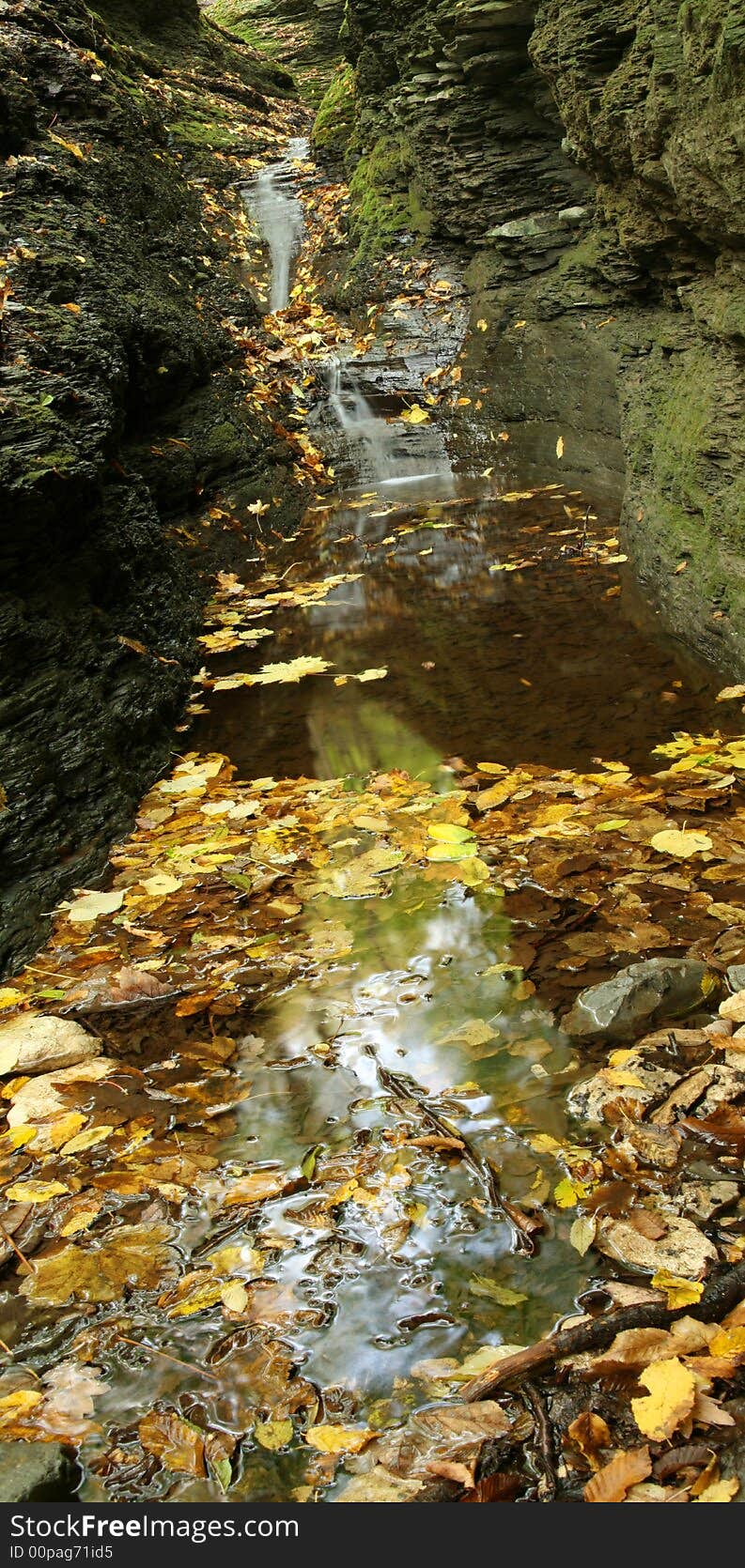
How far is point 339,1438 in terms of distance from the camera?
4.79 feet

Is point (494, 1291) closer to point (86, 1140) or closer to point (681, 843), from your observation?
point (86, 1140)

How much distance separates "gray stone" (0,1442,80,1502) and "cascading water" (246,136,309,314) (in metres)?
12.6

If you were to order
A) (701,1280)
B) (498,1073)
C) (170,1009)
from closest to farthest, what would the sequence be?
(701,1280), (498,1073), (170,1009)

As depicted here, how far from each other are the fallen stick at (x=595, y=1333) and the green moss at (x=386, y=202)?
11.7 meters

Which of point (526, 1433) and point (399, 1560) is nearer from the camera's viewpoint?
point (399, 1560)

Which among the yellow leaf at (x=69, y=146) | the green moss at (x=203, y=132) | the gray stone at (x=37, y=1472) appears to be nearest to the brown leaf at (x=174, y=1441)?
the gray stone at (x=37, y=1472)

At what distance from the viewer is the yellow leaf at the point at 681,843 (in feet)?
9.28

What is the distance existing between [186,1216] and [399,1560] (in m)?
0.77

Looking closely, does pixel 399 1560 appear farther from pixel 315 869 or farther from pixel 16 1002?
pixel 315 869

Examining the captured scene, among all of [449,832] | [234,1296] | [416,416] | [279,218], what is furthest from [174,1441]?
[279,218]

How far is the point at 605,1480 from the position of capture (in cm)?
131

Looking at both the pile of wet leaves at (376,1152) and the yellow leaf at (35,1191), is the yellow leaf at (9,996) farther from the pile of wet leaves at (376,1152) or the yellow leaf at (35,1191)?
the yellow leaf at (35,1191)

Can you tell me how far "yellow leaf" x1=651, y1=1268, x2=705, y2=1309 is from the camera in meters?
1.52

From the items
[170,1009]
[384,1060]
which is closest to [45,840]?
[170,1009]
